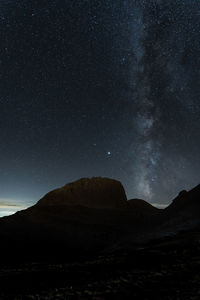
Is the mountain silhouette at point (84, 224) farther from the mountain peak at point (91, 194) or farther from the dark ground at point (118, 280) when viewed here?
the dark ground at point (118, 280)

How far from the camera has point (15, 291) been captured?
14.4 m

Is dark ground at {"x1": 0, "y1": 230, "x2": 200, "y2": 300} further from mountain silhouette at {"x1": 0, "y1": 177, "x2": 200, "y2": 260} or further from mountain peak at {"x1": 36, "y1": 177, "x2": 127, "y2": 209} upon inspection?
mountain peak at {"x1": 36, "y1": 177, "x2": 127, "y2": 209}

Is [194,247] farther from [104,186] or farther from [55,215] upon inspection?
[104,186]

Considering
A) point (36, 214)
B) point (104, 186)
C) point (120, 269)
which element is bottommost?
point (120, 269)

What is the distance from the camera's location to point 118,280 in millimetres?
15133

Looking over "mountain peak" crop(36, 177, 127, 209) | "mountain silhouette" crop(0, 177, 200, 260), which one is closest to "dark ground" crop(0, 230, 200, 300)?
"mountain silhouette" crop(0, 177, 200, 260)

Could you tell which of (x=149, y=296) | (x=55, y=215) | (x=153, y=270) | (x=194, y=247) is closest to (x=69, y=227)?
(x=55, y=215)

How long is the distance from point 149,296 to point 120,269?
595cm

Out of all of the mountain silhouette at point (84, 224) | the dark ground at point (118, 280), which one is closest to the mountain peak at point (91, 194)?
the mountain silhouette at point (84, 224)

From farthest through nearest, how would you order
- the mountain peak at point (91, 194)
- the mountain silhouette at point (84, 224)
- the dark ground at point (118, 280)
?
the mountain peak at point (91, 194)
the mountain silhouette at point (84, 224)
the dark ground at point (118, 280)

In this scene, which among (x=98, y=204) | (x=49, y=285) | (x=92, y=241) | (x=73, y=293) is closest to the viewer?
(x=73, y=293)

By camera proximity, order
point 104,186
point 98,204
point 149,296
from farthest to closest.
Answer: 1. point 104,186
2. point 98,204
3. point 149,296

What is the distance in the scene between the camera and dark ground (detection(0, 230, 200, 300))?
1276cm

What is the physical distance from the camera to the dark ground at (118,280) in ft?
41.9
